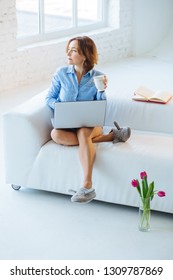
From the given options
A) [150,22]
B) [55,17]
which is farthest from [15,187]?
[150,22]

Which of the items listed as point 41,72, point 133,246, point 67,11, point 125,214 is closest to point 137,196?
point 125,214

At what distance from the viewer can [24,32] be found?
23.0 ft

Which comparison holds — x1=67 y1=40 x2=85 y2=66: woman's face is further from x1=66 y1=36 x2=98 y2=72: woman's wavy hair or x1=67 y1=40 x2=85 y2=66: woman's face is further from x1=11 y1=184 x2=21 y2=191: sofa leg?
x1=11 y1=184 x2=21 y2=191: sofa leg

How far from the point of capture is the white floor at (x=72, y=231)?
325 centimetres

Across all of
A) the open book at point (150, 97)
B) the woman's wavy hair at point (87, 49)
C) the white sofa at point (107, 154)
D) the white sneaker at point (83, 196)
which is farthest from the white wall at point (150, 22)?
the white sneaker at point (83, 196)

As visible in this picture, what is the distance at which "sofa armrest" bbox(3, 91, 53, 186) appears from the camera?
12.6 ft

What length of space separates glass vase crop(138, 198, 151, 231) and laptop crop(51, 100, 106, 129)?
66 cm

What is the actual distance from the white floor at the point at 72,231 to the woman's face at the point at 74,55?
96 centimetres

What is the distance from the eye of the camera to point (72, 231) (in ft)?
11.5

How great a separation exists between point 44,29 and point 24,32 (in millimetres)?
373

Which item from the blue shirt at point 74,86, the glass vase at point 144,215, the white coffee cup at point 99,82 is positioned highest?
the white coffee cup at point 99,82

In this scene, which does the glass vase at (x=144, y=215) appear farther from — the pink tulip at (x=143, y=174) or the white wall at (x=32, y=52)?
the white wall at (x=32, y=52)

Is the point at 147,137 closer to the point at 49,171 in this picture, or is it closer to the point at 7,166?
the point at 49,171

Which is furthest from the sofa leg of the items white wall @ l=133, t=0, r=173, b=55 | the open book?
white wall @ l=133, t=0, r=173, b=55
